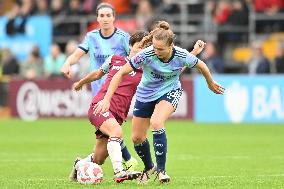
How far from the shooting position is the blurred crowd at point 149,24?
2767 centimetres

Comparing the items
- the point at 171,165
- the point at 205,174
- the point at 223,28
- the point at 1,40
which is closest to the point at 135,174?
the point at 205,174

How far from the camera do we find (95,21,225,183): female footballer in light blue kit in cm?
1155

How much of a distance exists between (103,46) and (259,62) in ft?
43.5

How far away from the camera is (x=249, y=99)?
83.6 ft

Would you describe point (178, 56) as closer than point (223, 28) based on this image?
Yes

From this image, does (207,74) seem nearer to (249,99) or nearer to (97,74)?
(97,74)

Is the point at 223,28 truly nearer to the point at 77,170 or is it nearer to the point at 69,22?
the point at 69,22

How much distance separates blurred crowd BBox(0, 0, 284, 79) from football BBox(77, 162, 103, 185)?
15.4m

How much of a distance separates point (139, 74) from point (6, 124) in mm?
13651

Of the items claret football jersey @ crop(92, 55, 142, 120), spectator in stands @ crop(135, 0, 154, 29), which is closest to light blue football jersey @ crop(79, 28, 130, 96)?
claret football jersey @ crop(92, 55, 142, 120)

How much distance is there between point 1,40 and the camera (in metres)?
31.0

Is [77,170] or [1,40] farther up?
[1,40]

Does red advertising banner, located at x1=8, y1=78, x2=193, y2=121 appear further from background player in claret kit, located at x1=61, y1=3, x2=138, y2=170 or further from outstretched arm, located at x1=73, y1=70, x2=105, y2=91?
outstretched arm, located at x1=73, y1=70, x2=105, y2=91

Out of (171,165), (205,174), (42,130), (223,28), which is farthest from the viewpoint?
(223,28)
